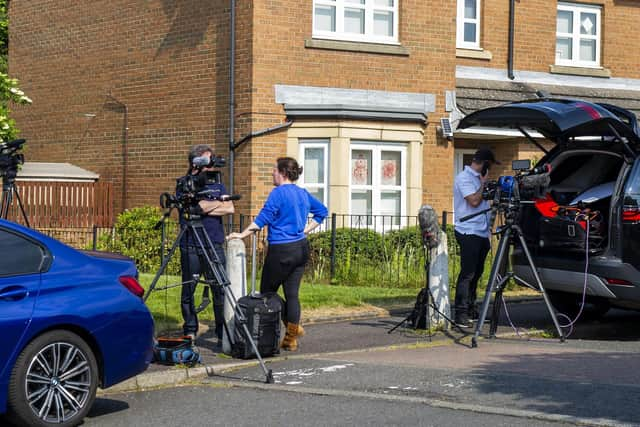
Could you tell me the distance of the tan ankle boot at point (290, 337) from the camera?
10.3 meters

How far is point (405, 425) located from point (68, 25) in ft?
54.9

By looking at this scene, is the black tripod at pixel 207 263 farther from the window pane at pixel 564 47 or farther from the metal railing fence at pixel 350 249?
the window pane at pixel 564 47

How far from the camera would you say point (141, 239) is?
18.1 meters

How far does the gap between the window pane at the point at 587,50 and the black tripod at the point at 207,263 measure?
1478 centimetres

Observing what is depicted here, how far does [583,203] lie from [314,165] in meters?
7.72

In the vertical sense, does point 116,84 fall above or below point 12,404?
above

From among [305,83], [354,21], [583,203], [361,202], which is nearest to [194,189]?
[583,203]

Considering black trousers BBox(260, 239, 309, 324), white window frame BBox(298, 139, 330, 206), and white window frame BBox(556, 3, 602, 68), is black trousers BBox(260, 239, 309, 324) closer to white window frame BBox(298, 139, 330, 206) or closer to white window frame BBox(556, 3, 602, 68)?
white window frame BBox(298, 139, 330, 206)

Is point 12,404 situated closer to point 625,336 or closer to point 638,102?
point 625,336

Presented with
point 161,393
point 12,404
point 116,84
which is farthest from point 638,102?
point 12,404

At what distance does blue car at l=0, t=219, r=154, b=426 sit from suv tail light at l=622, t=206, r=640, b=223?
537cm

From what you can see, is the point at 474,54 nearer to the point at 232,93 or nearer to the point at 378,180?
the point at 378,180

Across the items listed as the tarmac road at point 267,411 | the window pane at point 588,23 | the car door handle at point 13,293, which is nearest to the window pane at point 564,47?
the window pane at point 588,23

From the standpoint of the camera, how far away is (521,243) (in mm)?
11039
